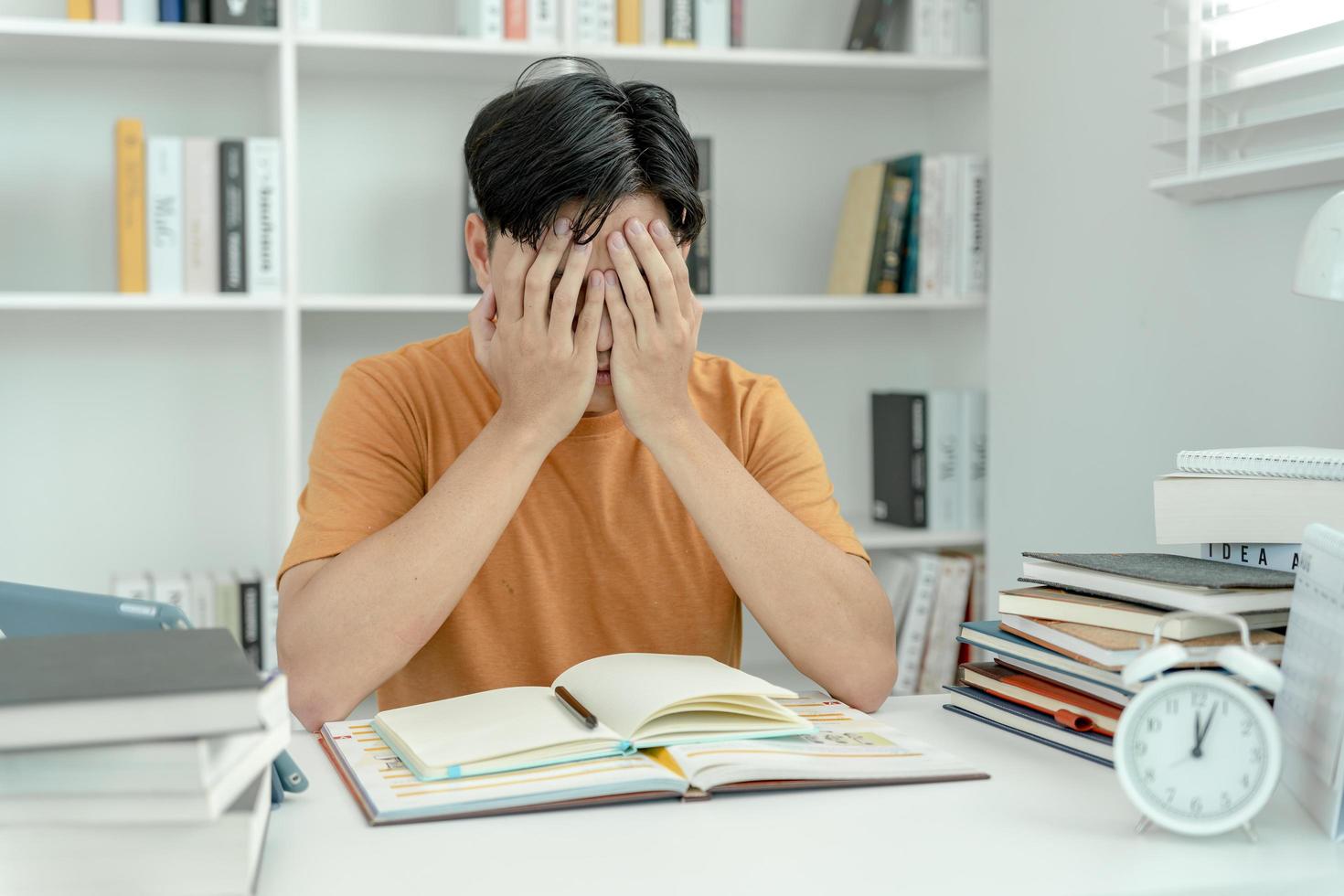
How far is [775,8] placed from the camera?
244cm

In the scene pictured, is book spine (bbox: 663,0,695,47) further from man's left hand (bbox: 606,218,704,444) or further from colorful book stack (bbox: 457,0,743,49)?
man's left hand (bbox: 606,218,704,444)

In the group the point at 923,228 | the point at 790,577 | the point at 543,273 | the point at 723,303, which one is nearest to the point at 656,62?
the point at 723,303

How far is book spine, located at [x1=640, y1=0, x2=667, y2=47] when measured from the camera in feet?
7.13

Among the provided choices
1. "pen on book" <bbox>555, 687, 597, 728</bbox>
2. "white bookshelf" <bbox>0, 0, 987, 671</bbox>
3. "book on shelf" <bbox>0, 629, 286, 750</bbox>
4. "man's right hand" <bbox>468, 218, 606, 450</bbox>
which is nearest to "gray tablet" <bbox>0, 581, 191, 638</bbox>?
"book on shelf" <bbox>0, 629, 286, 750</bbox>

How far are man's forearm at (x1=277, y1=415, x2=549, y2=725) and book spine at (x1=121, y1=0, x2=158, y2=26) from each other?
119 cm

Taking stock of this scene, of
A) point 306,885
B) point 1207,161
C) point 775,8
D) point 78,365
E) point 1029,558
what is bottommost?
point 306,885

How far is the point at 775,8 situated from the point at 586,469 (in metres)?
1.35

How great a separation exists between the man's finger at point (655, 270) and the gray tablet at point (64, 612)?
57cm

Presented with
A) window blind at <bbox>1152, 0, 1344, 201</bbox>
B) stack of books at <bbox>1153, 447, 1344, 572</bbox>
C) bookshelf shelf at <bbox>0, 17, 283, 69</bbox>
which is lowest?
stack of books at <bbox>1153, 447, 1344, 572</bbox>

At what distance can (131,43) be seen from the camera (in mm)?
2006

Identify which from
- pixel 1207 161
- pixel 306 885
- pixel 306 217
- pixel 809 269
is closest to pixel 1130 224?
pixel 1207 161

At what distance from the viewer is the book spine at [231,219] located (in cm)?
202

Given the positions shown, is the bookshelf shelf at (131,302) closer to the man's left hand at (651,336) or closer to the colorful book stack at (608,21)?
the colorful book stack at (608,21)

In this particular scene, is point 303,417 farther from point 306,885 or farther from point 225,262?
point 306,885
